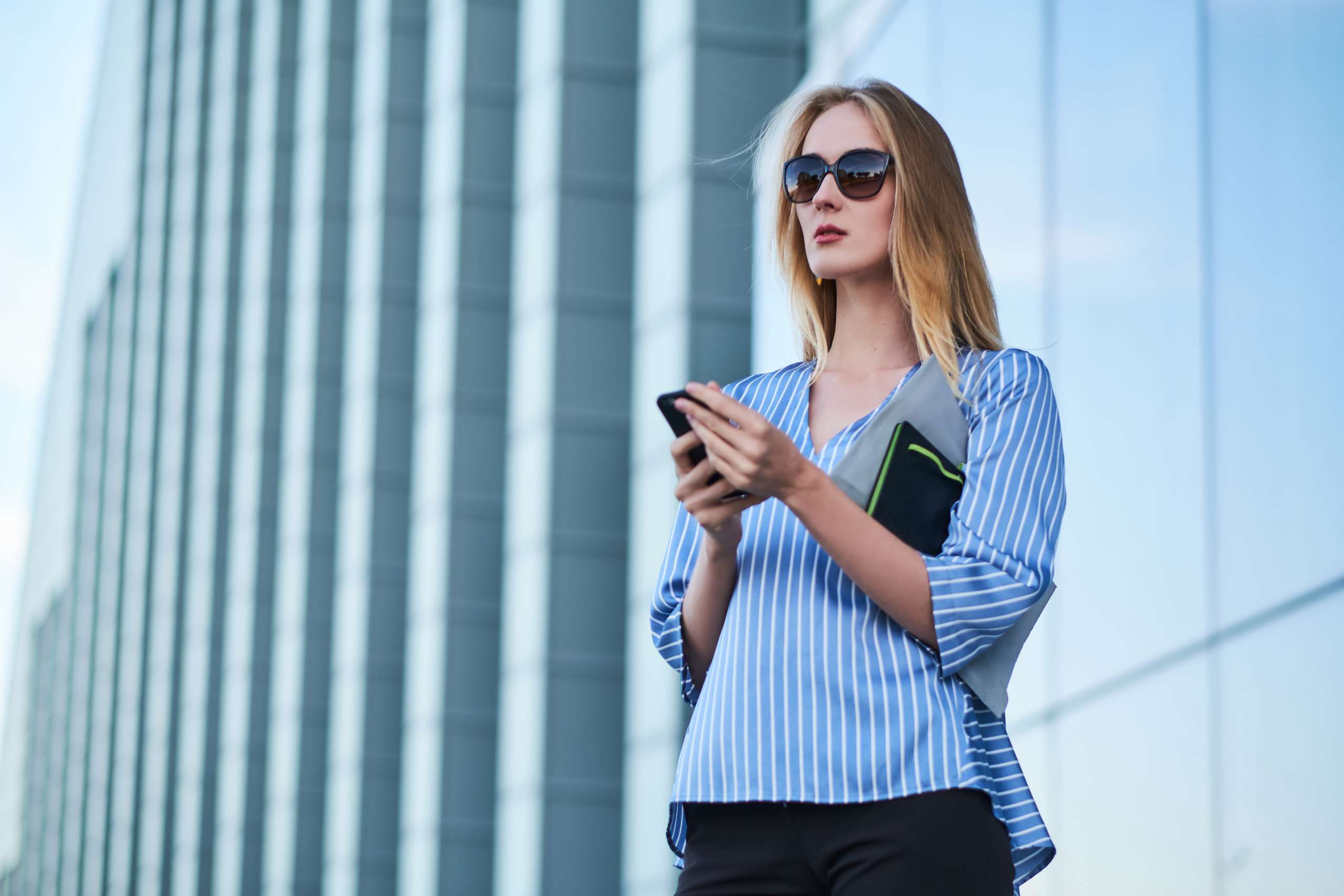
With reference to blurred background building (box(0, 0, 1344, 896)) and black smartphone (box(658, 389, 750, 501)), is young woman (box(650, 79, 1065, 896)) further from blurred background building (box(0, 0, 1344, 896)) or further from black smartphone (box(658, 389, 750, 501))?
blurred background building (box(0, 0, 1344, 896))


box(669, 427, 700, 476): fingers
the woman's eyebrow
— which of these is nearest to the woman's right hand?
box(669, 427, 700, 476): fingers

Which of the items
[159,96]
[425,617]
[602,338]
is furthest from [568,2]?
[159,96]

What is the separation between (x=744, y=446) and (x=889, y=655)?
419 millimetres

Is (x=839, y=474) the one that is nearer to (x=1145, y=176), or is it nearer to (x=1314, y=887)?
(x=1314, y=887)

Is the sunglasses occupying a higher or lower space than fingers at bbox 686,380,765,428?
higher

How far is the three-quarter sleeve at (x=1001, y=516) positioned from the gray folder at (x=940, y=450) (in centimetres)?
3

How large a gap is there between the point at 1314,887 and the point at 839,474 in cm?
414

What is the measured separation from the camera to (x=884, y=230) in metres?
2.80

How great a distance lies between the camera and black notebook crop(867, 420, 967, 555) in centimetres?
255

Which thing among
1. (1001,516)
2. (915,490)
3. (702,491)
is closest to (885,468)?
(915,490)

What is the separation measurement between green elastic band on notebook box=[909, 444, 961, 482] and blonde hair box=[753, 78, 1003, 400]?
0.12 meters

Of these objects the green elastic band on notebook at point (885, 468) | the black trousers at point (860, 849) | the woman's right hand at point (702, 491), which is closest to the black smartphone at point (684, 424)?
the woman's right hand at point (702, 491)

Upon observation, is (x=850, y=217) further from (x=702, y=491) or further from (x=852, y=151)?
(x=702, y=491)

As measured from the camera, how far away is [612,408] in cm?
1422
